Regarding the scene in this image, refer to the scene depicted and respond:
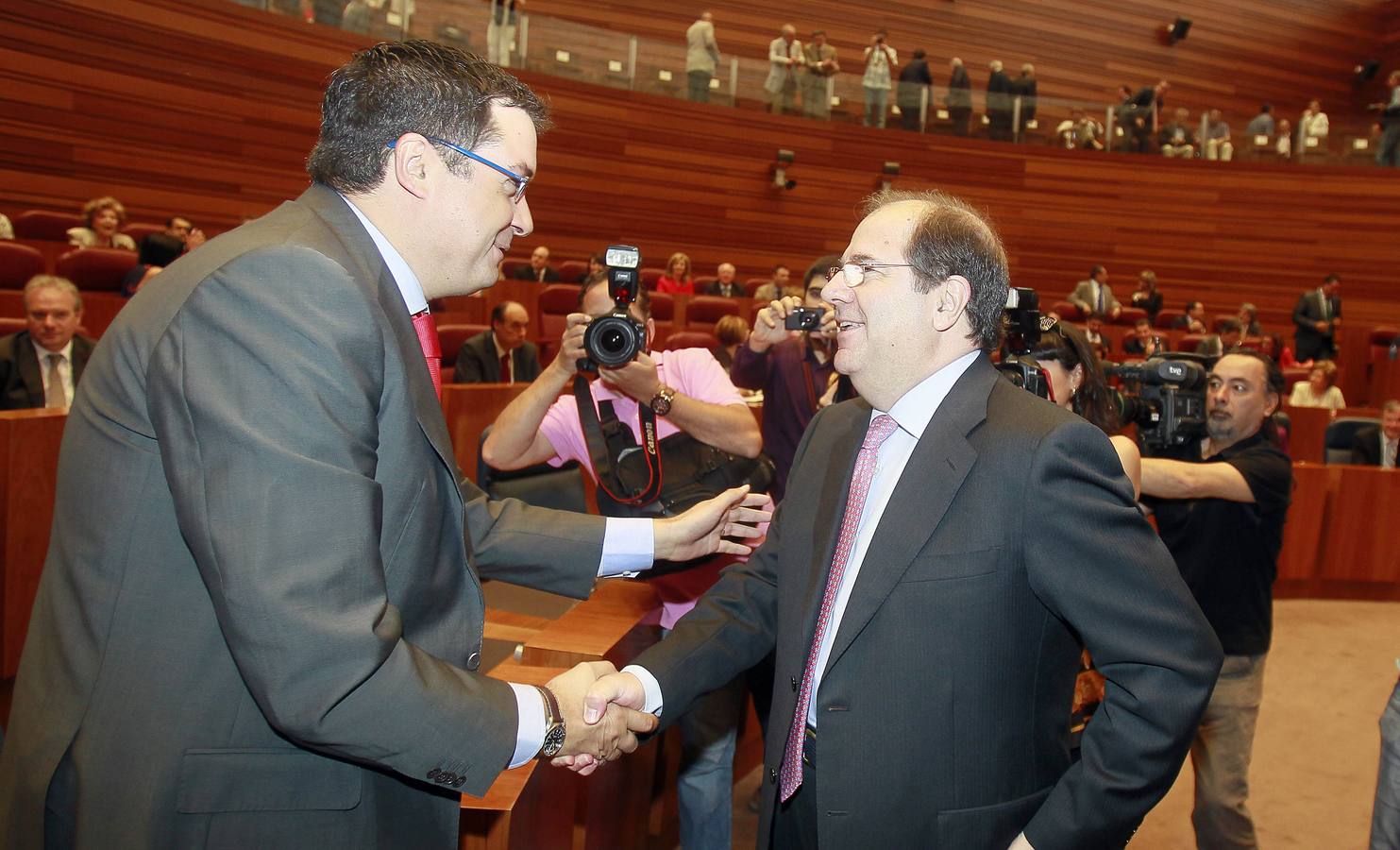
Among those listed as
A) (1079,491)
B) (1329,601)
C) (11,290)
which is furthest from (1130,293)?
→ (1079,491)

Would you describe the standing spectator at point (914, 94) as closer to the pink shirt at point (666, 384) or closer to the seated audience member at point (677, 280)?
the seated audience member at point (677, 280)

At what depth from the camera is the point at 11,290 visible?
5.56 metres

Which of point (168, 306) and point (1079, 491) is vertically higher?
point (168, 306)

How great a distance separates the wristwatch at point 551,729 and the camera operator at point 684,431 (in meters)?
1.10

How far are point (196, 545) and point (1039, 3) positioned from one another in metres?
16.7

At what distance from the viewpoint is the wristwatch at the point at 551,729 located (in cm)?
135

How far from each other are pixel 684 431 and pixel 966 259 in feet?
3.98

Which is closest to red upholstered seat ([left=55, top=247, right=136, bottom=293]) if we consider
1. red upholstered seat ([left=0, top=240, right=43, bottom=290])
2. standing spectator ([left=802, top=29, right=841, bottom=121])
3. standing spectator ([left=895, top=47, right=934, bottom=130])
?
red upholstered seat ([left=0, top=240, right=43, bottom=290])

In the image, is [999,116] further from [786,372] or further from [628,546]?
[628,546]

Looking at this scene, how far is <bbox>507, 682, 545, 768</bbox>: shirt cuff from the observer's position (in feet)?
4.28

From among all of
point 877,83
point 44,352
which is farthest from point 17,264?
point 877,83

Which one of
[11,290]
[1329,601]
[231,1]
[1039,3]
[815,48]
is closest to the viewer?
[11,290]

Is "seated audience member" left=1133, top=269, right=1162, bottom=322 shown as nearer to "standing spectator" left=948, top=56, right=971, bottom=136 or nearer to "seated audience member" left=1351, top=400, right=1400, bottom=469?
"standing spectator" left=948, top=56, right=971, bottom=136

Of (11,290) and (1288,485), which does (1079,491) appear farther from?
(11,290)
